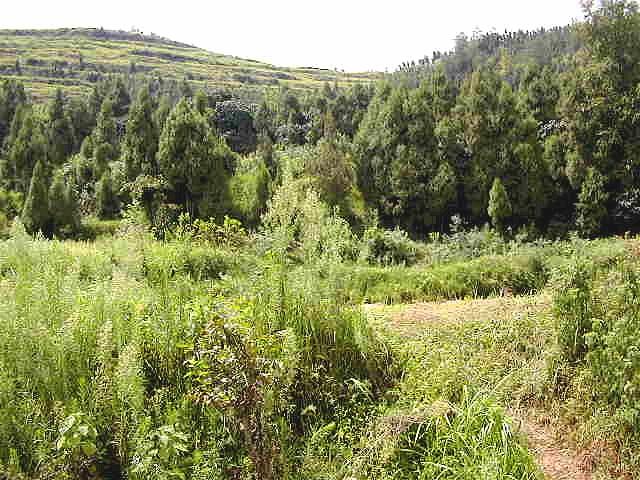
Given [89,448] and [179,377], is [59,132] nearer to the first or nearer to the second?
[179,377]

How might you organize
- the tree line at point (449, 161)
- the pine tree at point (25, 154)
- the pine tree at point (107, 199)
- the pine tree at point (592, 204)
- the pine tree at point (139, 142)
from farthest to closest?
the pine tree at point (25, 154)
the pine tree at point (107, 199)
the pine tree at point (139, 142)
the tree line at point (449, 161)
the pine tree at point (592, 204)

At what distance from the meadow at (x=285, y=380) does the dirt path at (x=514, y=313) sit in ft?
0.19

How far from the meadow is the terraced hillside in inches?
1691

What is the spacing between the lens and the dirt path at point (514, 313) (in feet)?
11.8

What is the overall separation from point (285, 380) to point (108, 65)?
195 feet

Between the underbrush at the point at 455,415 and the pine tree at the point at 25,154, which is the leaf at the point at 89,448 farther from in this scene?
the pine tree at the point at 25,154

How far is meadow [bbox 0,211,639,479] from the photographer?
2.88m

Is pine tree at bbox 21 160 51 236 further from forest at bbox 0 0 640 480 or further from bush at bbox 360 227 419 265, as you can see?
bush at bbox 360 227 419 265

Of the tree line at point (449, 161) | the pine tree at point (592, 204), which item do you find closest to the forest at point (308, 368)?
the pine tree at point (592, 204)

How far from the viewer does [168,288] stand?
13.4ft

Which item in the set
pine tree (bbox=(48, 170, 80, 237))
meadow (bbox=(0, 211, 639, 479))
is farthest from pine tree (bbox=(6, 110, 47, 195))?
meadow (bbox=(0, 211, 639, 479))

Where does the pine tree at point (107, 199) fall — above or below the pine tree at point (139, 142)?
below

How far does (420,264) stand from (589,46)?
27.4ft

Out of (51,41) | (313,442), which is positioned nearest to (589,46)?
(313,442)
